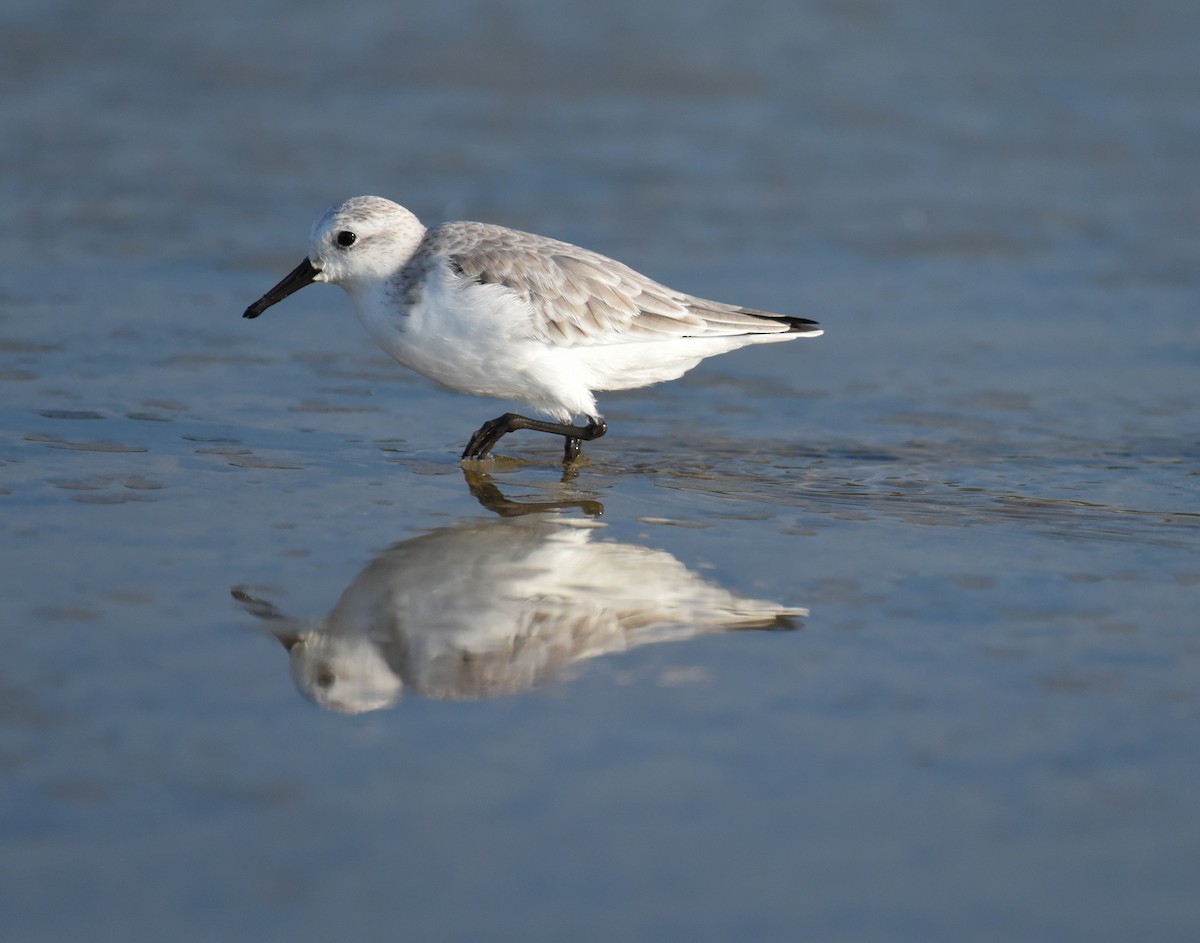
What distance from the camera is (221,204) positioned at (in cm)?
1079

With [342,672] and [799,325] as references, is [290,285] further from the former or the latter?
[342,672]

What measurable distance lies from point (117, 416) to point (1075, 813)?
476 cm

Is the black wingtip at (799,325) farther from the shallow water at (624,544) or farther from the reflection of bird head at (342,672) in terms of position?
the reflection of bird head at (342,672)


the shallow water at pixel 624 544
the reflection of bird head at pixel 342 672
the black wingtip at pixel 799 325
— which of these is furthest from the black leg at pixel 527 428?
the reflection of bird head at pixel 342 672

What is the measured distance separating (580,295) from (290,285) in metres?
1.31

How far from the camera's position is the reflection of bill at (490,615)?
4.29 meters

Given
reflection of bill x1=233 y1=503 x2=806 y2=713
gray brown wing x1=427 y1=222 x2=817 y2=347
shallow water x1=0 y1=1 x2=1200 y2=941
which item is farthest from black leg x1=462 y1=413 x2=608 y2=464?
reflection of bill x1=233 y1=503 x2=806 y2=713

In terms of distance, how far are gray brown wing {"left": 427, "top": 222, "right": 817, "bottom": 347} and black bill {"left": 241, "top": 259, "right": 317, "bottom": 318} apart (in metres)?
0.58

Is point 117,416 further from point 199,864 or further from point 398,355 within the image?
point 199,864

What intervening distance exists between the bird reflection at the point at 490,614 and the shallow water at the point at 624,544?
22 mm

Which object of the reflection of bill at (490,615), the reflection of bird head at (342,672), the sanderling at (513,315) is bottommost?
the reflection of bird head at (342,672)

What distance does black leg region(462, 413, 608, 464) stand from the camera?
21.8 feet

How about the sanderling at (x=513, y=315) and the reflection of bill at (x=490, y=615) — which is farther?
the sanderling at (x=513, y=315)

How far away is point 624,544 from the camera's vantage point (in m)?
5.56
